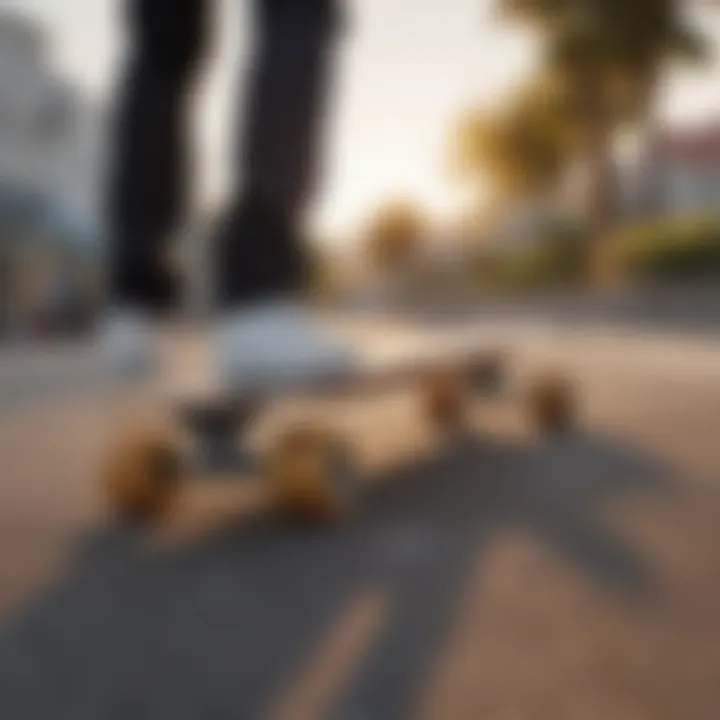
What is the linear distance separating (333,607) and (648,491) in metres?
0.53

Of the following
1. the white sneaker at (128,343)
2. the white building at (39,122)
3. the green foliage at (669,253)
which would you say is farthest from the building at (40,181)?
the green foliage at (669,253)

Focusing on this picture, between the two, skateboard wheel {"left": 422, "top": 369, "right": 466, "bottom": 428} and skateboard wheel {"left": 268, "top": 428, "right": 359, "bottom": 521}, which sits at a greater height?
skateboard wheel {"left": 268, "top": 428, "right": 359, "bottom": 521}

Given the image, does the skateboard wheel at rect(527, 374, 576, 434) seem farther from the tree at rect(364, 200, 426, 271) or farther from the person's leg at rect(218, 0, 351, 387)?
the tree at rect(364, 200, 426, 271)

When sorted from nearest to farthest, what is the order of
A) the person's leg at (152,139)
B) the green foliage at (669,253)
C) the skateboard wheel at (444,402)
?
the person's leg at (152,139) < the skateboard wheel at (444,402) < the green foliage at (669,253)

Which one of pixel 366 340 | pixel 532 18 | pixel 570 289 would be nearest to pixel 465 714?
pixel 366 340

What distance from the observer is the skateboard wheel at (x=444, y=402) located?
6.22 ft

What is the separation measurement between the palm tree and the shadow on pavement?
29.7 ft

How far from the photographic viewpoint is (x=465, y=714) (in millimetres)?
706

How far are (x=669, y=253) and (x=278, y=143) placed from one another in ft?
21.8

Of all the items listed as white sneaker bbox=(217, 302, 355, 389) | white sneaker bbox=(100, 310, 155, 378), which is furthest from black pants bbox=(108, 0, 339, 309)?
white sneaker bbox=(100, 310, 155, 378)

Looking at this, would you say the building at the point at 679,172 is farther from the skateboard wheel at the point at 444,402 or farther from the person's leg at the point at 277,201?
the person's leg at the point at 277,201

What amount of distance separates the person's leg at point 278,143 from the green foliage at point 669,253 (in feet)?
19.6

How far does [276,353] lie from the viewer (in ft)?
4.74

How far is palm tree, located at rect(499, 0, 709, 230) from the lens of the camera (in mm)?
9812
